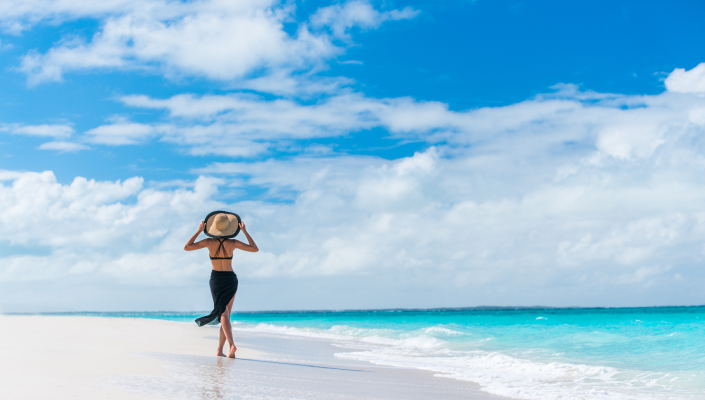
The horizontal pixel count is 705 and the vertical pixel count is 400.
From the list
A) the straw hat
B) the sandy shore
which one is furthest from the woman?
the sandy shore

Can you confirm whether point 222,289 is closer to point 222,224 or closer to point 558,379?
point 222,224

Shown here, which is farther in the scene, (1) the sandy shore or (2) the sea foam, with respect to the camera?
(2) the sea foam

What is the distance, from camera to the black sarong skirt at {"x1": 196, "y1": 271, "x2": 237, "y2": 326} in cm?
680

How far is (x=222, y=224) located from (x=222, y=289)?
0.94m

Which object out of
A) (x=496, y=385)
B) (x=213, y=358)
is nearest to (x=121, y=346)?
(x=213, y=358)

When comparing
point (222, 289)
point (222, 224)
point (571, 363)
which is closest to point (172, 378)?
point (222, 289)

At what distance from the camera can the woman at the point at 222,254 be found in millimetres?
6633

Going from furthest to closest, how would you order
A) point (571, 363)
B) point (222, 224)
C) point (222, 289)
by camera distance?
point (571, 363), point (222, 289), point (222, 224)

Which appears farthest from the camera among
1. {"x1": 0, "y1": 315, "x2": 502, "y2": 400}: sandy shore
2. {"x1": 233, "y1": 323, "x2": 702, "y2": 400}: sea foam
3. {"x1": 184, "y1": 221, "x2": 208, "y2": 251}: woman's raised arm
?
{"x1": 233, "y1": 323, "x2": 702, "y2": 400}: sea foam

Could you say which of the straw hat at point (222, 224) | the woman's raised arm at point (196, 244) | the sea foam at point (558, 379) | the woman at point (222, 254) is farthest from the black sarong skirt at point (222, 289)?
the sea foam at point (558, 379)

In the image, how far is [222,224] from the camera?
21.6 ft

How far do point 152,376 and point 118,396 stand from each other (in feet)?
3.80

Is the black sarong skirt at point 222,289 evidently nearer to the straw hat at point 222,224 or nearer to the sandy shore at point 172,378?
the straw hat at point 222,224

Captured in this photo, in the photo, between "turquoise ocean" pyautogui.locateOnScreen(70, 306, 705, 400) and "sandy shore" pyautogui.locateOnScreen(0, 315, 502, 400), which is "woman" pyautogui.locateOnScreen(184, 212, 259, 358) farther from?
"turquoise ocean" pyautogui.locateOnScreen(70, 306, 705, 400)
